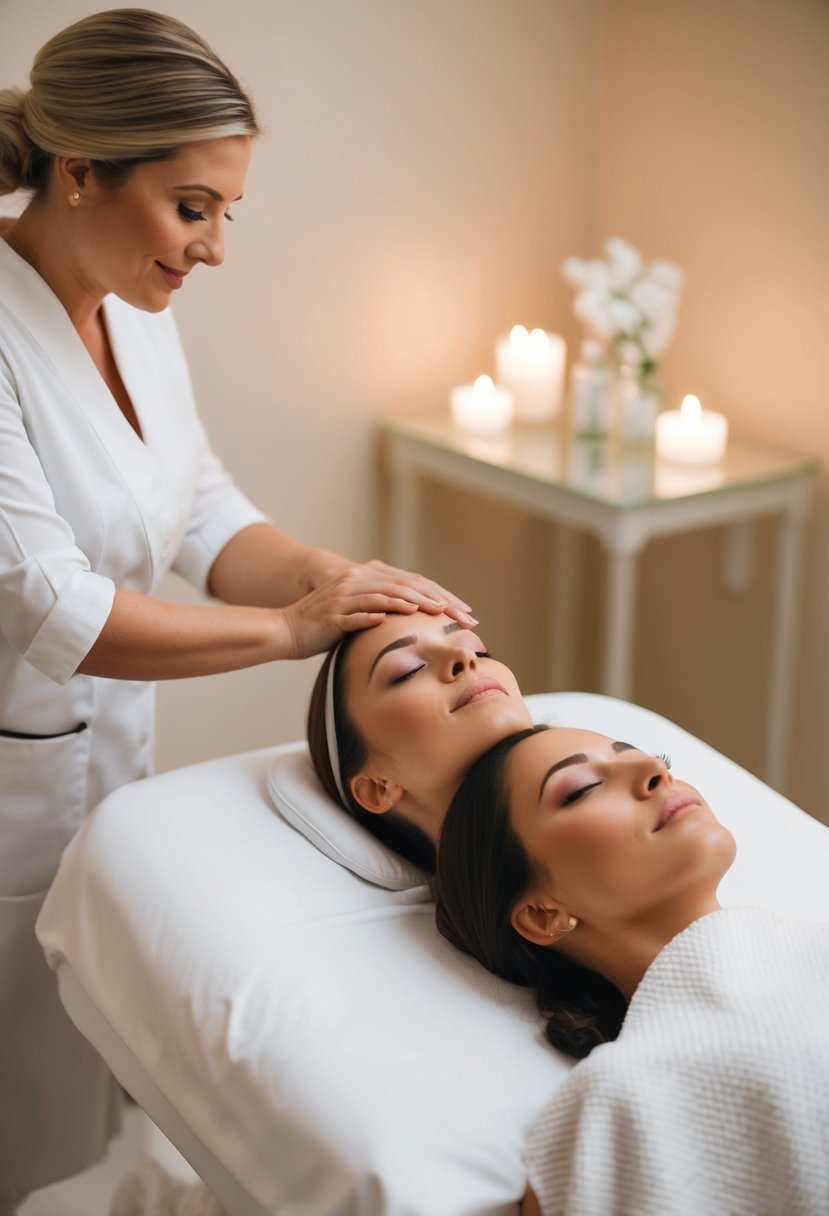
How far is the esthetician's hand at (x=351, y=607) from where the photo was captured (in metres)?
1.50

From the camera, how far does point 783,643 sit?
7.95 feet

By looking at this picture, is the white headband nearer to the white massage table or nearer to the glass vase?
the white massage table

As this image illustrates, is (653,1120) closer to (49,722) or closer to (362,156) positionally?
(49,722)

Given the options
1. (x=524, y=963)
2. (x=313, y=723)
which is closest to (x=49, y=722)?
(x=313, y=723)

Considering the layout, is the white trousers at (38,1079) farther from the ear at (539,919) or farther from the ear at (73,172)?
the ear at (73,172)

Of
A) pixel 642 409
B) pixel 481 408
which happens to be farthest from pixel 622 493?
pixel 481 408

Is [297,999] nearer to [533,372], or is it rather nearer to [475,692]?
[475,692]

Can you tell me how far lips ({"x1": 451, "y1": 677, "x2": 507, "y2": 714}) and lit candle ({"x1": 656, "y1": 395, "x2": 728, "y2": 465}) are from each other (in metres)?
1.06

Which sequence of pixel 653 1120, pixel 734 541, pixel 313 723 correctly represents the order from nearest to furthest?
pixel 653 1120 < pixel 313 723 < pixel 734 541

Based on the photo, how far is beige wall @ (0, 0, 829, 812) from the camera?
2.33 metres

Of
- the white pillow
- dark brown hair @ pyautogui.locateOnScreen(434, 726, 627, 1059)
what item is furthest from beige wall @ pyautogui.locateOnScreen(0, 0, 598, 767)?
dark brown hair @ pyautogui.locateOnScreen(434, 726, 627, 1059)

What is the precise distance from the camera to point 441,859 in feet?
4.33

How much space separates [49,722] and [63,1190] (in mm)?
775

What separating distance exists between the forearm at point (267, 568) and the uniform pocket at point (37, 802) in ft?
1.06
